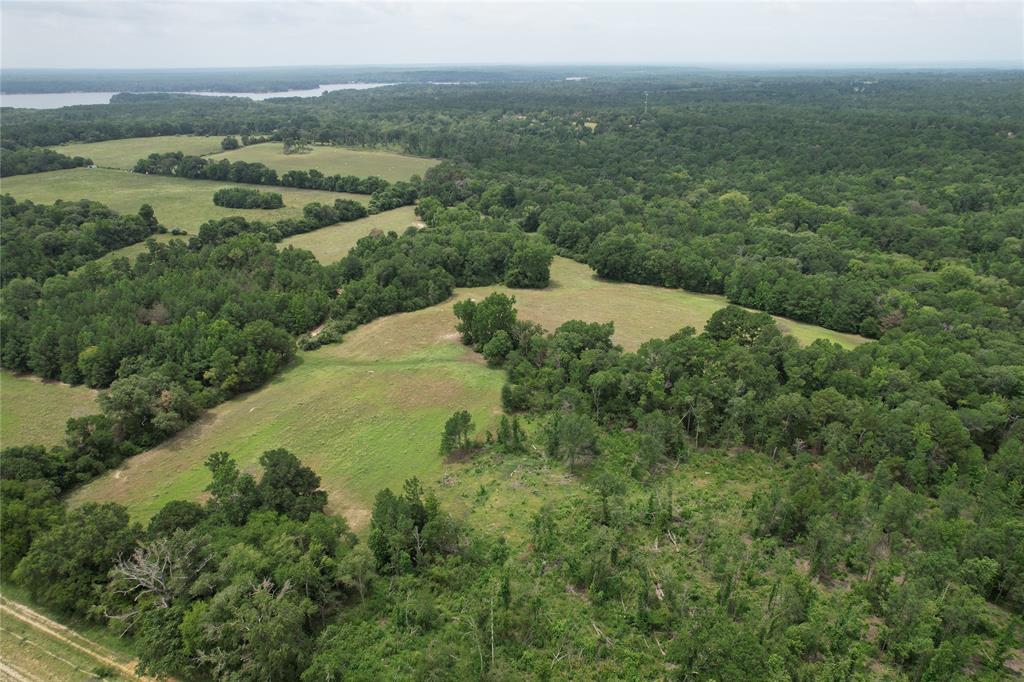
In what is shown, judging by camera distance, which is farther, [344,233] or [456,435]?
[344,233]

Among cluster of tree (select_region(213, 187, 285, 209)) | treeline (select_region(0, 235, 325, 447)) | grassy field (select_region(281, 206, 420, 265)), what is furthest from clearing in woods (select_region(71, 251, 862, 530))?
cluster of tree (select_region(213, 187, 285, 209))

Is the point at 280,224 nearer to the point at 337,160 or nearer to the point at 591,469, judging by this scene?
the point at 337,160

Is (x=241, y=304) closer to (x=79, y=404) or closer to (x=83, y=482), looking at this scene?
(x=79, y=404)

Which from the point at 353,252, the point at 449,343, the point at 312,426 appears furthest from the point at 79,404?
the point at 353,252

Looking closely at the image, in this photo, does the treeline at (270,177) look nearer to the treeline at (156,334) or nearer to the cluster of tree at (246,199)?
the cluster of tree at (246,199)

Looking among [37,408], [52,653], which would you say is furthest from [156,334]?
[52,653]

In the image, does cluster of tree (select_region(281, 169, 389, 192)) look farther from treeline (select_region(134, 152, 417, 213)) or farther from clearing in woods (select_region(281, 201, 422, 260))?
clearing in woods (select_region(281, 201, 422, 260))

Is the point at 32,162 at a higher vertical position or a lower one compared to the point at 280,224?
higher
